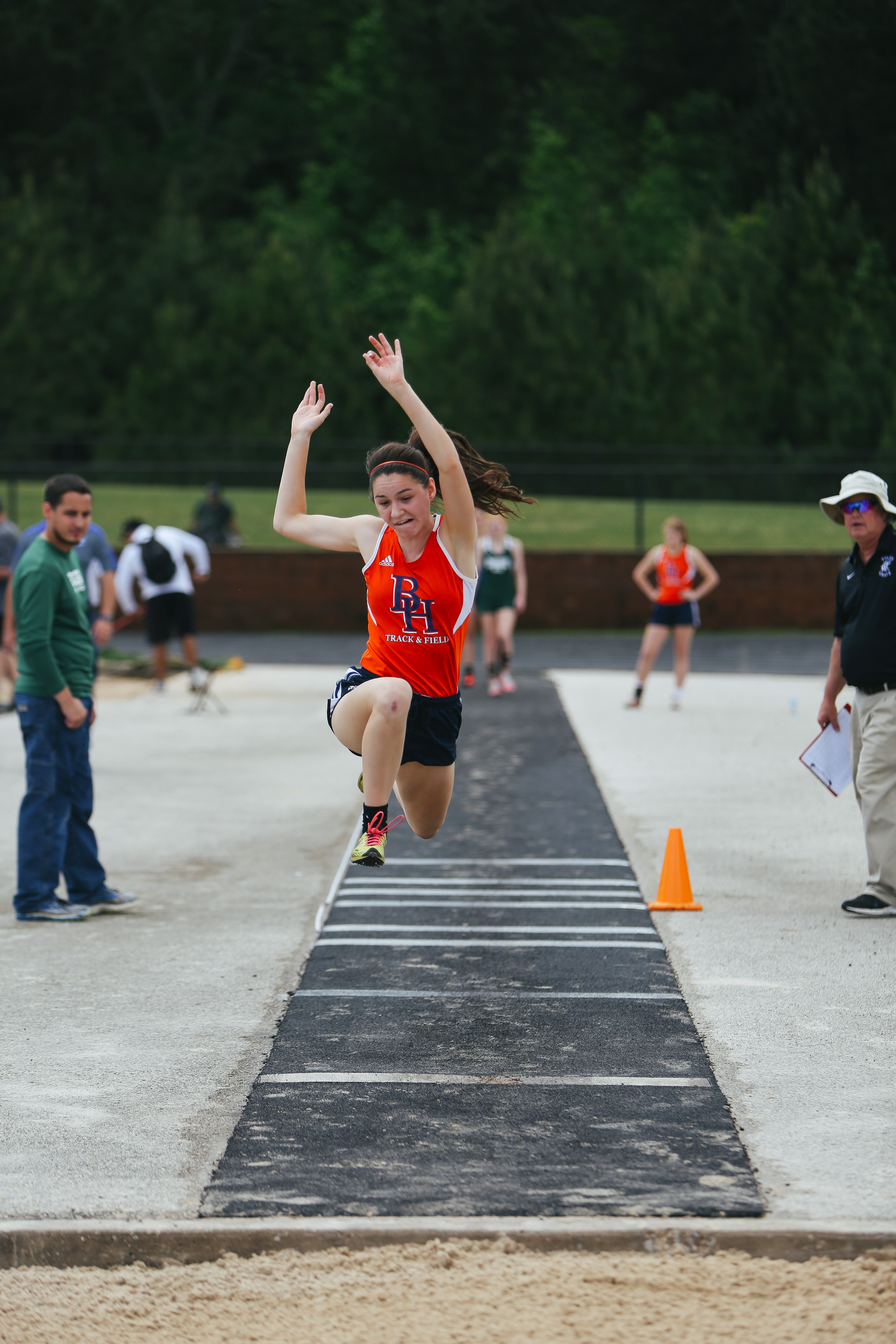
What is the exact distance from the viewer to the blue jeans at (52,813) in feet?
24.8

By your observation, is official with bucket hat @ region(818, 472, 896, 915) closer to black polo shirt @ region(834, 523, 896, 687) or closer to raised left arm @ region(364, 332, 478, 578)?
black polo shirt @ region(834, 523, 896, 687)

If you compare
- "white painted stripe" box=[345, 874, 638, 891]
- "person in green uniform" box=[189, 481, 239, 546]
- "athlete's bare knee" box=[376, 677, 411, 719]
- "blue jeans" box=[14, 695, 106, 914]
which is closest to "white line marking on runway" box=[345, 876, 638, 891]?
"white painted stripe" box=[345, 874, 638, 891]

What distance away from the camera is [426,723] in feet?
19.7

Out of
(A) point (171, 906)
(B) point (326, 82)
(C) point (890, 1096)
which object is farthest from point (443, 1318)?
(B) point (326, 82)

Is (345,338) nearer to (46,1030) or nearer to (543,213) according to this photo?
(543,213)

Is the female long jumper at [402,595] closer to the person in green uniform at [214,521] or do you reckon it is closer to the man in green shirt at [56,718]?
the man in green shirt at [56,718]

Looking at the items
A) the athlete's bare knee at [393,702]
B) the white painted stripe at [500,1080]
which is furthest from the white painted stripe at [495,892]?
the white painted stripe at [500,1080]

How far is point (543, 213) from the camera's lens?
157 ft

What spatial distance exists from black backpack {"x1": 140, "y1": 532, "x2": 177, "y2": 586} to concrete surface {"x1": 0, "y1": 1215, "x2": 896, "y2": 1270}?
14.0m

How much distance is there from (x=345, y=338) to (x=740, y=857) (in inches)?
1431

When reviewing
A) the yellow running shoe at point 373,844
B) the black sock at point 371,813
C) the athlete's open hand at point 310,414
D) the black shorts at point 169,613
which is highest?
the athlete's open hand at point 310,414

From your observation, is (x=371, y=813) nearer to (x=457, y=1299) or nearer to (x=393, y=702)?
(x=393, y=702)

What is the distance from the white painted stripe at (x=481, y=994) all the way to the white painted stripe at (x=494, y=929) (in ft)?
3.20

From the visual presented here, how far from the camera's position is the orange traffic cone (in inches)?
294
